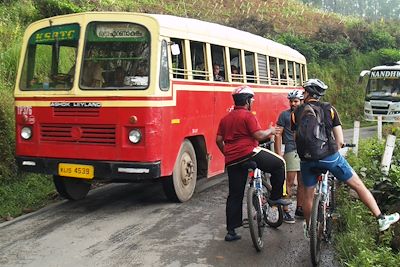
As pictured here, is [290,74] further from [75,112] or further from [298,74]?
[75,112]

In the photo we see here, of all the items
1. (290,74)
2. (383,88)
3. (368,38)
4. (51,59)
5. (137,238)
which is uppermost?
(368,38)

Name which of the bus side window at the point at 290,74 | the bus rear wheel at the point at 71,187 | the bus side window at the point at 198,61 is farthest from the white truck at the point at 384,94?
the bus rear wheel at the point at 71,187

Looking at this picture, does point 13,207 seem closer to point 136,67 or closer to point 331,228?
point 136,67

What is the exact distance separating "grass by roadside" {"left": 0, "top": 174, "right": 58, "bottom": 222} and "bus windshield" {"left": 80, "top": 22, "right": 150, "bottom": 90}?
2.23 metres

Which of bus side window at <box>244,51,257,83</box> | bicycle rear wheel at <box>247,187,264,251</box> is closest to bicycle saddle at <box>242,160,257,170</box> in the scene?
bicycle rear wheel at <box>247,187,264,251</box>

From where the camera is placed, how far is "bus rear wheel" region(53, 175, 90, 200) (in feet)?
25.4

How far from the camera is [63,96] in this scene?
6.95 metres

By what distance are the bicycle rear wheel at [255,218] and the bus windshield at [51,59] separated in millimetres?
3141

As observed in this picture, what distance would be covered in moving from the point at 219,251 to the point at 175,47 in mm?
3077

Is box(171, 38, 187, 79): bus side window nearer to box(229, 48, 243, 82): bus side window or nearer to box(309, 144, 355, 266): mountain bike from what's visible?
box(229, 48, 243, 82): bus side window

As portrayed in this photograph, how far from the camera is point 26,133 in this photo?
7.24m

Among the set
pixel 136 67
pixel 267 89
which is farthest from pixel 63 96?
pixel 267 89

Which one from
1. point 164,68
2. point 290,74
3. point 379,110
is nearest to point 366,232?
point 164,68

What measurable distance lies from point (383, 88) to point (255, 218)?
1713 centimetres
